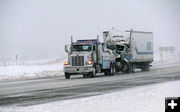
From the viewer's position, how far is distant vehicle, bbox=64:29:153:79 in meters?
27.1

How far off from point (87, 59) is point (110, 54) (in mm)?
4092

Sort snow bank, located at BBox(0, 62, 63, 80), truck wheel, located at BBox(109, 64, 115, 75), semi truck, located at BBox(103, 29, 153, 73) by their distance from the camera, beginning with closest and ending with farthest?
truck wheel, located at BBox(109, 64, 115, 75), snow bank, located at BBox(0, 62, 63, 80), semi truck, located at BBox(103, 29, 153, 73)

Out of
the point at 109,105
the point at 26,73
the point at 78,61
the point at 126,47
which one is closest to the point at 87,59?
the point at 78,61

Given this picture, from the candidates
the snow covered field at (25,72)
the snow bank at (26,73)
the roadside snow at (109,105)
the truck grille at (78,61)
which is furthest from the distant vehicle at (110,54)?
the roadside snow at (109,105)

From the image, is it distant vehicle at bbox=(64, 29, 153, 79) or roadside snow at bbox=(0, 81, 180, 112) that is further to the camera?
distant vehicle at bbox=(64, 29, 153, 79)

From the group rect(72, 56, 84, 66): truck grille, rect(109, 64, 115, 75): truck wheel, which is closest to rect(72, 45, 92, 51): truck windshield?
rect(72, 56, 84, 66): truck grille

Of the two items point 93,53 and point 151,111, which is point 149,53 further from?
point 151,111

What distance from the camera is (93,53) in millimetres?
27891

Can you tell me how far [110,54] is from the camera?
30.9 meters

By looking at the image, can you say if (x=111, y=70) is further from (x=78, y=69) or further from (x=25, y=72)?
(x=25, y=72)

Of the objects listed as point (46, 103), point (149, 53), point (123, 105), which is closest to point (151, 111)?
point (123, 105)

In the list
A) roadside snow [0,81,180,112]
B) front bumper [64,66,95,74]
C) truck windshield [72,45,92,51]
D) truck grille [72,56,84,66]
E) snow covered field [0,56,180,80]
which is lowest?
snow covered field [0,56,180,80]

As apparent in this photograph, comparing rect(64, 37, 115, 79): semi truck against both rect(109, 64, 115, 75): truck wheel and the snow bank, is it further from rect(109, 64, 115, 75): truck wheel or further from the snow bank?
the snow bank

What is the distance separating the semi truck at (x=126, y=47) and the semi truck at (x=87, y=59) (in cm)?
309
